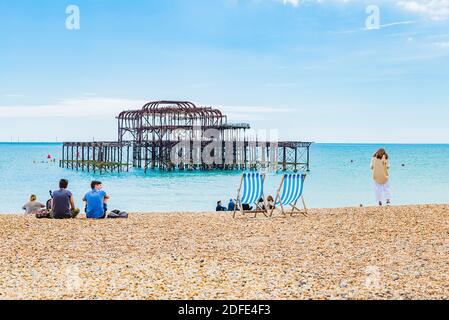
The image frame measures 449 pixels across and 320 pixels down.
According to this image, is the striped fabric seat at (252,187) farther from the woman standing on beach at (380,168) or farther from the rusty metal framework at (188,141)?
the rusty metal framework at (188,141)

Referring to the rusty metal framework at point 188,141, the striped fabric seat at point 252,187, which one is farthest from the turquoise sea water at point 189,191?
the striped fabric seat at point 252,187

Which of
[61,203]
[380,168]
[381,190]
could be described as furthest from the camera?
[381,190]

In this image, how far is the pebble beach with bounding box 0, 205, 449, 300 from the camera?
19.4ft

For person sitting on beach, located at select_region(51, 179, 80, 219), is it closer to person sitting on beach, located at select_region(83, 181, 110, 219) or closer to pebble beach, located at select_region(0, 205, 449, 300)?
person sitting on beach, located at select_region(83, 181, 110, 219)

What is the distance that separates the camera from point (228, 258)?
7.57 meters

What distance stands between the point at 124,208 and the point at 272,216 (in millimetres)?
16972

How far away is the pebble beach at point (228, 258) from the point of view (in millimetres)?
5926

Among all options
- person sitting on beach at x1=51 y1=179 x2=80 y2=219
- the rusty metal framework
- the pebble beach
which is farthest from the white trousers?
the rusty metal framework

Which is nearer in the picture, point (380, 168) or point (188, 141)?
point (380, 168)

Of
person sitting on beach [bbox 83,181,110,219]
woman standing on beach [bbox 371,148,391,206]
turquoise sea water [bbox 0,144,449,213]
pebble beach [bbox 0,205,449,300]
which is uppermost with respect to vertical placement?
woman standing on beach [bbox 371,148,391,206]

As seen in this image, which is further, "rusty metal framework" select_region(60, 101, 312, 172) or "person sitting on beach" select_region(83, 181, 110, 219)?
"rusty metal framework" select_region(60, 101, 312, 172)

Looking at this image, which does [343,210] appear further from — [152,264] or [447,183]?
[447,183]
